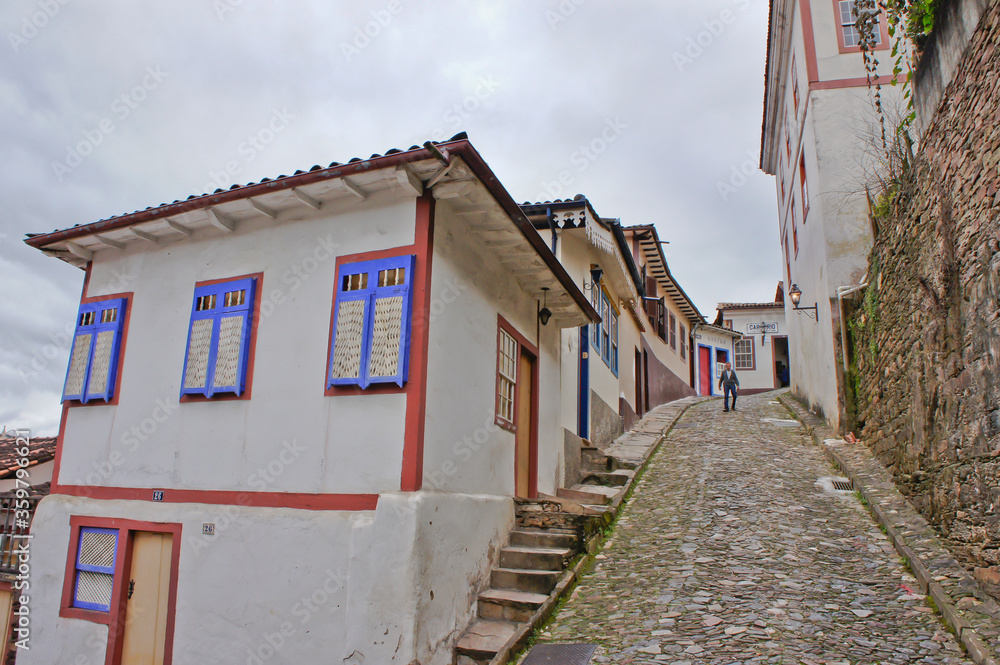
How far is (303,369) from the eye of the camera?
6719 millimetres

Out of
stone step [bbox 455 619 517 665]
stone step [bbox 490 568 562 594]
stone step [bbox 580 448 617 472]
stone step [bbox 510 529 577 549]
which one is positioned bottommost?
stone step [bbox 455 619 517 665]

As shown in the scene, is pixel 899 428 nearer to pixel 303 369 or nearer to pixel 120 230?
pixel 303 369

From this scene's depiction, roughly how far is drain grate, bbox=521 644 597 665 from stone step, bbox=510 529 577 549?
191 centimetres

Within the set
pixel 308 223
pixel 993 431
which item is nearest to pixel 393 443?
pixel 308 223

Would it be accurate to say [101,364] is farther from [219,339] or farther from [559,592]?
[559,592]

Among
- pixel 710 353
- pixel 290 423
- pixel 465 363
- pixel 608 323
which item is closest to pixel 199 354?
pixel 290 423

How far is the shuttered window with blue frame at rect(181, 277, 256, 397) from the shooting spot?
712 centimetres

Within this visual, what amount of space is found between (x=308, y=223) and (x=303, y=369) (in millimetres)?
1656

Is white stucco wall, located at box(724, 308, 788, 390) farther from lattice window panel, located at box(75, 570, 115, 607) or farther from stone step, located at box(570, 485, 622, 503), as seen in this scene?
lattice window panel, located at box(75, 570, 115, 607)

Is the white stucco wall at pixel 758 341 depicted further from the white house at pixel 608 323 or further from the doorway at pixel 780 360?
the white house at pixel 608 323

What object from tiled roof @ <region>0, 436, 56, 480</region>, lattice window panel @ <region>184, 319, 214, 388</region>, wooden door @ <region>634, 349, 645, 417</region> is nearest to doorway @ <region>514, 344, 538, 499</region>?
lattice window panel @ <region>184, 319, 214, 388</region>

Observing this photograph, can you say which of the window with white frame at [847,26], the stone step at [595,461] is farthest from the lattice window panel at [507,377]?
the window with white frame at [847,26]

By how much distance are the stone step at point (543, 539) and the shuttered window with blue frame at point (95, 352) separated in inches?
208

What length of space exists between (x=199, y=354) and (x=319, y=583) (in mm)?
3113
